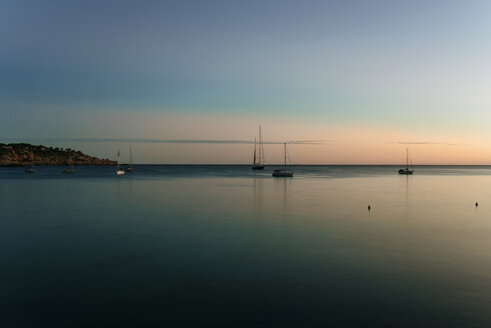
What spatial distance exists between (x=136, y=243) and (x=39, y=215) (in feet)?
58.8

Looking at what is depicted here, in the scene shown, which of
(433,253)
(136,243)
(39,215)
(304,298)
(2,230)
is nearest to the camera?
(304,298)

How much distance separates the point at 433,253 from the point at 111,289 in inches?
675

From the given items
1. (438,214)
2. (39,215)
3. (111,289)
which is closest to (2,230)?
(39,215)

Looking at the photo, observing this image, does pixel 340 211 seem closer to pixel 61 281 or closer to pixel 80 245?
pixel 80 245

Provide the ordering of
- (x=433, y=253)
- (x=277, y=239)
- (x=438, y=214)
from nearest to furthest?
Result: (x=433, y=253) → (x=277, y=239) → (x=438, y=214)

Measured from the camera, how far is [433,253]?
67.3ft

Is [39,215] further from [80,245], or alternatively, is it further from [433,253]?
[433,253]

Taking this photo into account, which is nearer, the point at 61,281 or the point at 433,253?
the point at 61,281

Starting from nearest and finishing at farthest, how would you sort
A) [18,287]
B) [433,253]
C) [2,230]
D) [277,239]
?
[18,287]
[433,253]
[277,239]
[2,230]

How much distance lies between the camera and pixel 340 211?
39000 millimetres

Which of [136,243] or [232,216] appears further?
[232,216]

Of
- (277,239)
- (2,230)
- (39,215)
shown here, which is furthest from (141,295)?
(39,215)

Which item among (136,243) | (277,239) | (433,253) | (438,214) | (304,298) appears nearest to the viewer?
(304,298)

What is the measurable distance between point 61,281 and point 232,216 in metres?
21.3
